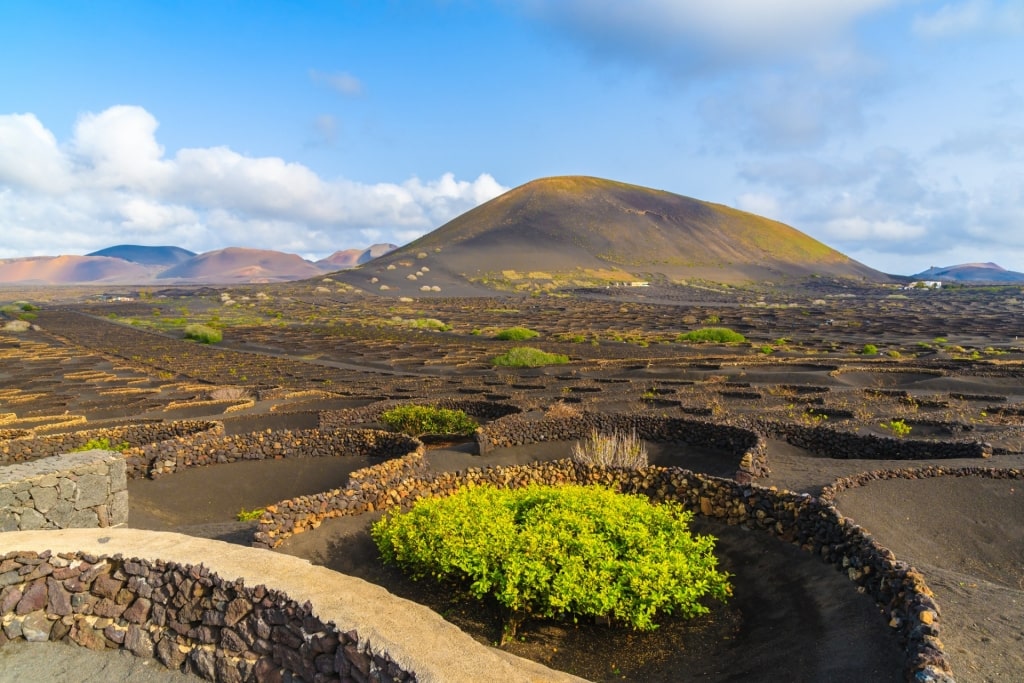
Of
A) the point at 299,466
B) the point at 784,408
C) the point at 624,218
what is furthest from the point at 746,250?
the point at 299,466

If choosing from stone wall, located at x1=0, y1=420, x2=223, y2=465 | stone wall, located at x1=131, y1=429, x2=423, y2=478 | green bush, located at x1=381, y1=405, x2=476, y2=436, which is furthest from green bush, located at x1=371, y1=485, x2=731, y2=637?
stone wall, located at x1=0, y1=420, x2=223, y2=465

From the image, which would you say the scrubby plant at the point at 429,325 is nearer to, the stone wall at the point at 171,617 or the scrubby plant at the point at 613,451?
the scrubby plant at the point at 613,451

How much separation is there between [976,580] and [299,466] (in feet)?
49.0

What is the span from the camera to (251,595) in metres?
7.68

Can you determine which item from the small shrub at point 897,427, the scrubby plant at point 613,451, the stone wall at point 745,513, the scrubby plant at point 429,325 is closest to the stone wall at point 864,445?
the small shrub at point 897,427

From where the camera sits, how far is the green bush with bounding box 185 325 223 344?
59.3m

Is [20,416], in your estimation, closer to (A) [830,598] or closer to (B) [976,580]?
(A) [830,598]

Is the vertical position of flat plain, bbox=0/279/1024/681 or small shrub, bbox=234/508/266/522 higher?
flat plain, bbox=0/279/1024/681

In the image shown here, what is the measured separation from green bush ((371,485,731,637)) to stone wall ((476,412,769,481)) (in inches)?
315

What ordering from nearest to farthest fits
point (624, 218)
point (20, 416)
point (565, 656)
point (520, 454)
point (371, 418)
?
point (565, 656) < point (520, 454) < point (371, 418) < point (20, 416) < point (624, 218)

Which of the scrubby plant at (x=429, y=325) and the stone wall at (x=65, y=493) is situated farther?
the scrubby plant at (x=429, y=325)

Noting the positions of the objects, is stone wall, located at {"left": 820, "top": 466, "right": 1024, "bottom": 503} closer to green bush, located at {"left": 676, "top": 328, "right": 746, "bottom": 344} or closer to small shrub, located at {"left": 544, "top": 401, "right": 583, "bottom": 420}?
small shrub, located at {"left": 544, "top": 401, "right": 583, "bottom": 420}

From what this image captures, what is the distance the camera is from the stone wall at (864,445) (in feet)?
56.4

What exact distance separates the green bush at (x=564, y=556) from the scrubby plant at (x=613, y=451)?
4553mm
